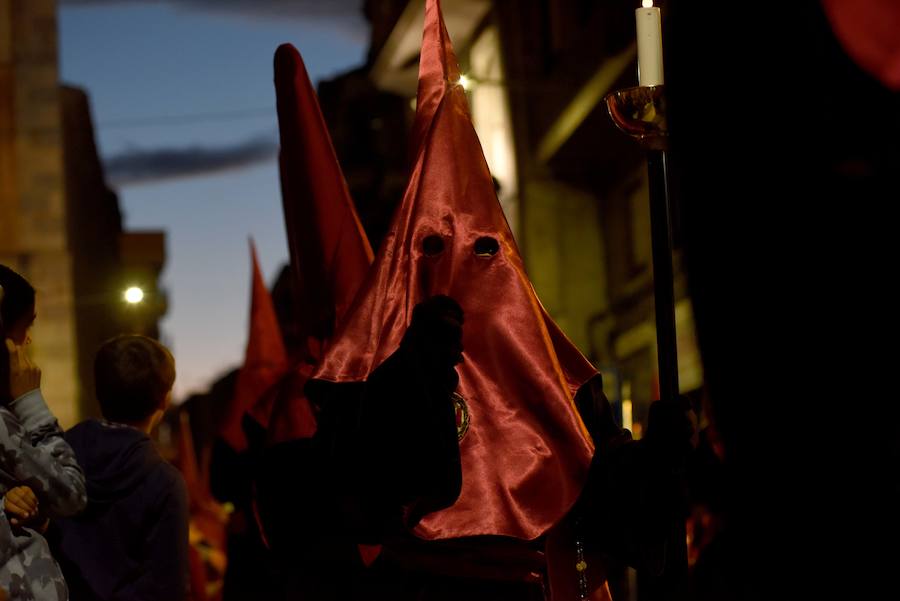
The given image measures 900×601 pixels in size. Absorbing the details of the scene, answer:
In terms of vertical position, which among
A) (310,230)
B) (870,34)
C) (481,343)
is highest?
(870,34)

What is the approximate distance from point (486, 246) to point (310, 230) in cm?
140

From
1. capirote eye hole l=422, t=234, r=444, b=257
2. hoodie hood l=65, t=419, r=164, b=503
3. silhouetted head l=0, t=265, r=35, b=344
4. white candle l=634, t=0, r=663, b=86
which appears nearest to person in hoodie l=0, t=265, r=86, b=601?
silhouetted head l=0, t=265, r=35, b=344

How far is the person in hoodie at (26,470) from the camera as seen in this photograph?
3.83 metres

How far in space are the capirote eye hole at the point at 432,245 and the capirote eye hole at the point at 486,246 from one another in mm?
90

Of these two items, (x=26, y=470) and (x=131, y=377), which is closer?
(x=26, y=470)

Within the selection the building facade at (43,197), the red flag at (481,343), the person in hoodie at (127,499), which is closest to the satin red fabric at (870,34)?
the red flag at (481,343)

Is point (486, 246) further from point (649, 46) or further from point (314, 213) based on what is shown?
point (314, 213)

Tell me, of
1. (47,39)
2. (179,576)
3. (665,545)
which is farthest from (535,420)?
(47,39)

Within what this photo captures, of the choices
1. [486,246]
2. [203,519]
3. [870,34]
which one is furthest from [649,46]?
[203,519]

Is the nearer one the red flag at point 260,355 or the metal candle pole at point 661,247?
the metal candle pole at point 661,247

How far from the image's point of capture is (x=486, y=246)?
4.02 metres

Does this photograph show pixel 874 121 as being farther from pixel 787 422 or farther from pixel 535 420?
pixel 535 420

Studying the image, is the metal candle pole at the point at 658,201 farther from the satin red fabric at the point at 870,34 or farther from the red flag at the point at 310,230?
the satin red fabric at the point at 870,34

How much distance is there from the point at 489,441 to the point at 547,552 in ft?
0.98
